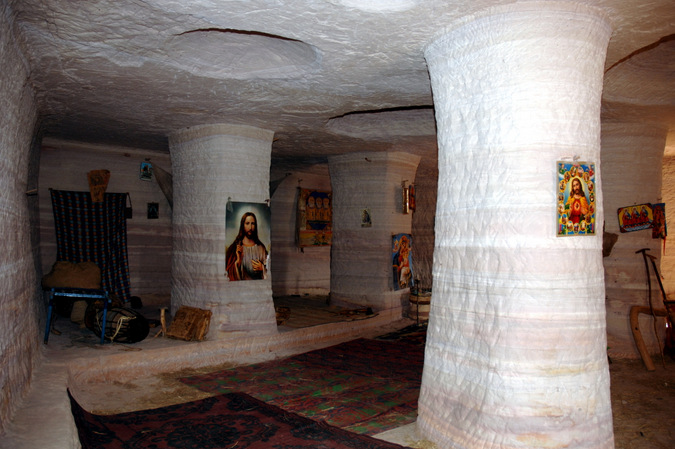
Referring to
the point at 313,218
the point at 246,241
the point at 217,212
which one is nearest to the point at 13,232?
the point at 217,212

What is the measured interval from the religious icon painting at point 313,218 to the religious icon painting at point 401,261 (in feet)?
7.99

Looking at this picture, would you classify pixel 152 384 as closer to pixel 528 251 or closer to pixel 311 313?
pixel 311 313

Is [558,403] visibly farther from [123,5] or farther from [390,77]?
[123,5]

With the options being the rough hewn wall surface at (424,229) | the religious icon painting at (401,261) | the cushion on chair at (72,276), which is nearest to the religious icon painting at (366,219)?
the religious icon painting at (401,261)

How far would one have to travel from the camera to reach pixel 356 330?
9375mm

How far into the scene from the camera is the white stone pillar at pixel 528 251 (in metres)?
3.73

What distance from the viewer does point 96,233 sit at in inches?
376

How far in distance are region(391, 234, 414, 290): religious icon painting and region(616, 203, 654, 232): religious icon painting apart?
13.1ft

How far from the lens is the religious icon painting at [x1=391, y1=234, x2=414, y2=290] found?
34.3 ft

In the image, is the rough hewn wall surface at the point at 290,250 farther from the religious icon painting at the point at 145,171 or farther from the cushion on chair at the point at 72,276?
the cushion on chair at the point at 72,276

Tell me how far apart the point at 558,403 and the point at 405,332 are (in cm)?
586

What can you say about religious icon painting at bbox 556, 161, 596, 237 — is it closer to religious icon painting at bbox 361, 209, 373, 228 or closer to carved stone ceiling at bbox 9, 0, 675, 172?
carved stone ceiling at bbox 9, 0, 675, 172

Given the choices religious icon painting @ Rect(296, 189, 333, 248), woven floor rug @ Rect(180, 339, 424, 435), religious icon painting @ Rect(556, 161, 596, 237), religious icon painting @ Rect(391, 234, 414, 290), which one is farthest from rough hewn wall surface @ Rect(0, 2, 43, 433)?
religious icon painting @ Rect(296, 189, 333, 248)

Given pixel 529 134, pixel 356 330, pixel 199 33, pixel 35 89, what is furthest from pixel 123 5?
pixel 356 330
